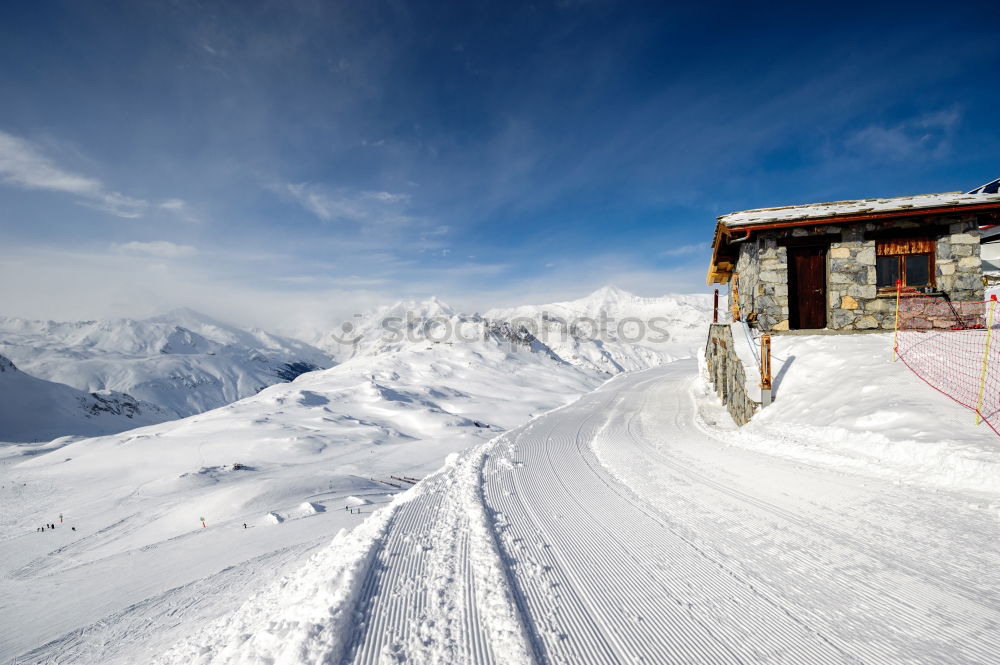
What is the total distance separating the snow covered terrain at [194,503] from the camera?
12.7 feet

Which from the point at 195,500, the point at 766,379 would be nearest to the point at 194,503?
the point at 195,500

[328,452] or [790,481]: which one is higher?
[790,481]

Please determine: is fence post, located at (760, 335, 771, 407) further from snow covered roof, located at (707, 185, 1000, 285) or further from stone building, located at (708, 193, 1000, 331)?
snow covered roof, located at (707, 185, 1000, 285)

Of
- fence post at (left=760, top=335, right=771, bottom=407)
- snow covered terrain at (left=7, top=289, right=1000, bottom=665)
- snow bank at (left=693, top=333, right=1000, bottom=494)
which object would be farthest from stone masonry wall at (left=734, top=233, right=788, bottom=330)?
fence post at (left=760, top=335, right=771, bottom=407)

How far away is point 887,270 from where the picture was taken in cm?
954

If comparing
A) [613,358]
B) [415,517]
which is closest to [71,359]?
[613,358]

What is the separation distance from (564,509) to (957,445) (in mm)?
4343

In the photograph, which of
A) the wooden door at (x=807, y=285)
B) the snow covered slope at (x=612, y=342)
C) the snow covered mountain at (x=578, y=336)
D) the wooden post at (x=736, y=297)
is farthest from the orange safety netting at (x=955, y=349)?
the snow covered slope at (x=612, y=342)

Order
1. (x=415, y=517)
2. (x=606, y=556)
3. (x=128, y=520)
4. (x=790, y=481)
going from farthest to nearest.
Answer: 1. (x=128, y=520)
2. (x=790, y=481)
3. (x=415, y=517)
4. (x=606, y=556)

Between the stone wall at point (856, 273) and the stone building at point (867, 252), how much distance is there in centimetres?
2

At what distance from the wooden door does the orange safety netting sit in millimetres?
1532

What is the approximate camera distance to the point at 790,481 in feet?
14.5

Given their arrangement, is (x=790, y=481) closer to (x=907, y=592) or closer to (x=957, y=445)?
(x=957, y=445)

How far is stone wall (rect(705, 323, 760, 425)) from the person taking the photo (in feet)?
25.8
